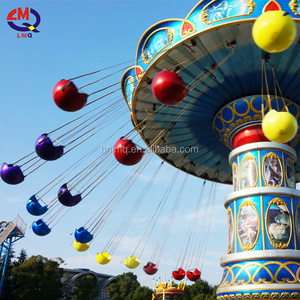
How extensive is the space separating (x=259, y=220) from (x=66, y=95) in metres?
6.36

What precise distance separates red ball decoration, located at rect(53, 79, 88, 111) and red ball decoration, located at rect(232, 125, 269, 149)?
6047 millimetres

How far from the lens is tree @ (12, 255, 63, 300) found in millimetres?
31172

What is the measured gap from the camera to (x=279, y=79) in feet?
37.1

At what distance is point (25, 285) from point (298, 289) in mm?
27101

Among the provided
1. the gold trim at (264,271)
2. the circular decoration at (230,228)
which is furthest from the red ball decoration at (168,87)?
the circular decoration at (230,228)

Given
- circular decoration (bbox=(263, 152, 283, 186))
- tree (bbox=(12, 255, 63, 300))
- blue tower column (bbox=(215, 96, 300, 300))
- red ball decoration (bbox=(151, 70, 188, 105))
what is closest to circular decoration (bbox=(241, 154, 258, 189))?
blue tower column (bbox=(215, 96, 300, 300))

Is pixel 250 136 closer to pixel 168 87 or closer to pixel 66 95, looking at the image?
pixel 168 87

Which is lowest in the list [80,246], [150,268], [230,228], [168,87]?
[168,87]

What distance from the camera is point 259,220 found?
10328 millimetres

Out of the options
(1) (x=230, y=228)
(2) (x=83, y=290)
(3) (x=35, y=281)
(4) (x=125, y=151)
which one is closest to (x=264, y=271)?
(1) (x=230, y=228)

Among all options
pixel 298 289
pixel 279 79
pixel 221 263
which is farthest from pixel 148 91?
pixel 298 289

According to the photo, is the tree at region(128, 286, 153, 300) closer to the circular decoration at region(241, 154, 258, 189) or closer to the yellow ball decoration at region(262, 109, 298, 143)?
the circular decoration at region(241, 154, 258, 189)

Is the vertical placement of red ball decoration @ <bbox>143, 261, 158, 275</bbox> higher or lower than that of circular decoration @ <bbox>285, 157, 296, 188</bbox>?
lower

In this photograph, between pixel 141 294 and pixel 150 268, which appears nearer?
pixel 150 268
